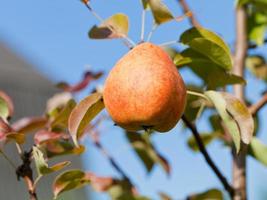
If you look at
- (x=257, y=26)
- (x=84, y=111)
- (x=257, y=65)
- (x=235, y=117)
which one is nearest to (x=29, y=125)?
(x=84, y=111)

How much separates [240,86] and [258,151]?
143 mm

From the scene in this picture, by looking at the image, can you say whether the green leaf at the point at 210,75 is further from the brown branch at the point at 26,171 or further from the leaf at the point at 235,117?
the brown branch at the point at 26,171

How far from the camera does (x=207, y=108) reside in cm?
160

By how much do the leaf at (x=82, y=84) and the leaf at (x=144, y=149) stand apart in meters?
0.15

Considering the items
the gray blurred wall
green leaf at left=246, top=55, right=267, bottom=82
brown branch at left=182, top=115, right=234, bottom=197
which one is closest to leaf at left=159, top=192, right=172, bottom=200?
brown branch at left=182, top=115, right=234, bottom=197

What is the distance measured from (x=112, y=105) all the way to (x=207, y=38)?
0.24 metres

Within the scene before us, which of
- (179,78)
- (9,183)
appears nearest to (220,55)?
(179,78)

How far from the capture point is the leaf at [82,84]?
4.99 feet

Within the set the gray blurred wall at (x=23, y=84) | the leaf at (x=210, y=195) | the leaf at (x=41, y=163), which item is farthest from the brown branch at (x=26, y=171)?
the gray blurred wall at (x=23, y=84)

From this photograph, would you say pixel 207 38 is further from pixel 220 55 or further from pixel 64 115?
pixel 64 115

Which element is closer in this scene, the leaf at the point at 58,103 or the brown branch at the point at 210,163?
the brown branch at the point at 210,163

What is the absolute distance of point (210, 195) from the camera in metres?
1.30

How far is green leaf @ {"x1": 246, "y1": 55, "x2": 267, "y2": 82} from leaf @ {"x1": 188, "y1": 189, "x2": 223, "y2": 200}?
1.89ft

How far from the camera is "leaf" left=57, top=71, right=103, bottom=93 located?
1.52 metres
